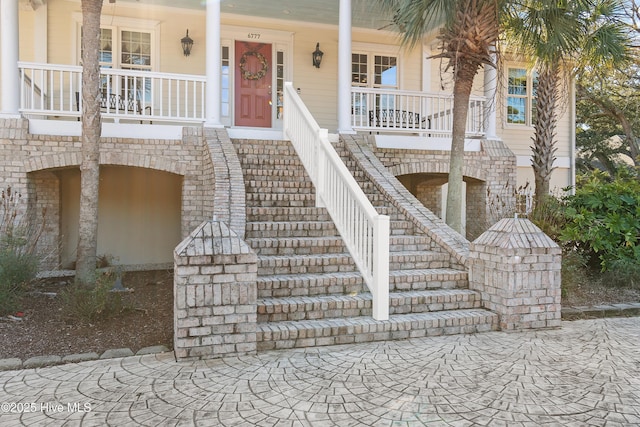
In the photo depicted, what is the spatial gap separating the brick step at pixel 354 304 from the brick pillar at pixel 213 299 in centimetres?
47

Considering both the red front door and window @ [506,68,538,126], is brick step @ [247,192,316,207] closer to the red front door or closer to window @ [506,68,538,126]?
the red front door

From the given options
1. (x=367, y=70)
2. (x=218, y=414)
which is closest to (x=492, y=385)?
(x=218, y=414)

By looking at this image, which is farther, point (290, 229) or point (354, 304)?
point (290, 229)

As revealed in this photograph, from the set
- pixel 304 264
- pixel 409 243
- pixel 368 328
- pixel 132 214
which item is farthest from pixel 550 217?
pixel 132 214

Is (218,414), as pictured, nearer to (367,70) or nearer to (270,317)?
(270,317)

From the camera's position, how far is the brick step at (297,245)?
18.7 feet

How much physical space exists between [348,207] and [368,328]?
1.54 m

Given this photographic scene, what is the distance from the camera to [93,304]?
4.87m

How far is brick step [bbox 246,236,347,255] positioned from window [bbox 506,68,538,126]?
8.96m

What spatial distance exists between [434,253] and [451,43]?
11.0ft

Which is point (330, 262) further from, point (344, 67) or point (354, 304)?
point (344, 67)

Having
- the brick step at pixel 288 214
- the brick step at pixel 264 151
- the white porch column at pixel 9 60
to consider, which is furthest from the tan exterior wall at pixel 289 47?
the brick step at pixel 288 214

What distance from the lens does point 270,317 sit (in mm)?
4516

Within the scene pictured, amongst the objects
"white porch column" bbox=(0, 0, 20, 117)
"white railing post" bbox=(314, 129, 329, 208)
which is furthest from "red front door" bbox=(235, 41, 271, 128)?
"white railing post" bbox=(314, 129, 329, 208)
